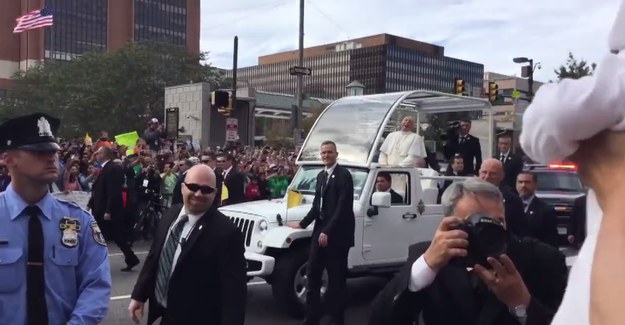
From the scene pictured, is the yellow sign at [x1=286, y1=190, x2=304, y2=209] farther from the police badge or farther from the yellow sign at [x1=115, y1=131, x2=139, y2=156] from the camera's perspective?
the yellow sign at [x1=115, y1=131, x2=139, y2=156]

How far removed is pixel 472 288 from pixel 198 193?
2140mm

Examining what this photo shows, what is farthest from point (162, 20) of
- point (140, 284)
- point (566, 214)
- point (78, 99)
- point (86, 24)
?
point (140, 284)

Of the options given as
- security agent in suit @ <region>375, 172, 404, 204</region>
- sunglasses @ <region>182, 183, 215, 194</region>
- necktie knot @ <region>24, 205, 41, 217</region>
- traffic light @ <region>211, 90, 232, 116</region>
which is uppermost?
traffic light @ <region>211, 90, 232, 116</region>

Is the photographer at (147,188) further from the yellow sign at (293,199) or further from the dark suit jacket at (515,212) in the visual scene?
the dark suit jacket at (515,212)

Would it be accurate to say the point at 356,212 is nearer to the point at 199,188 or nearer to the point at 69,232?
the point at 199,188

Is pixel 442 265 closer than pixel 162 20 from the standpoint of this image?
Yes

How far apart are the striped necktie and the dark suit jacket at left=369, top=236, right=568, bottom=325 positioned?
1.82 m

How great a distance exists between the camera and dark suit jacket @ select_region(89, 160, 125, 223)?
33.8 feet

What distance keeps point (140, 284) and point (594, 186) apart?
3400 mm

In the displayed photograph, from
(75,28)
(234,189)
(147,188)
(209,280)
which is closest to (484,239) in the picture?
(209,280)

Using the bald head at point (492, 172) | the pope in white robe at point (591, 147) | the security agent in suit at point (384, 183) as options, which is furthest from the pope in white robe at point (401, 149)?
the pope in white robe at point (591, 147)

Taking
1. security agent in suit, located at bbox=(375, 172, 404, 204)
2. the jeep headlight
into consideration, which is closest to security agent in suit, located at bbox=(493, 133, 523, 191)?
security agent in suit, located at bbox=(375, 172, 404, 204)

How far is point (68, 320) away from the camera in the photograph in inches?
114

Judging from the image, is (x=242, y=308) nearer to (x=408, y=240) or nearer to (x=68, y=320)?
(x=68, y=320)
